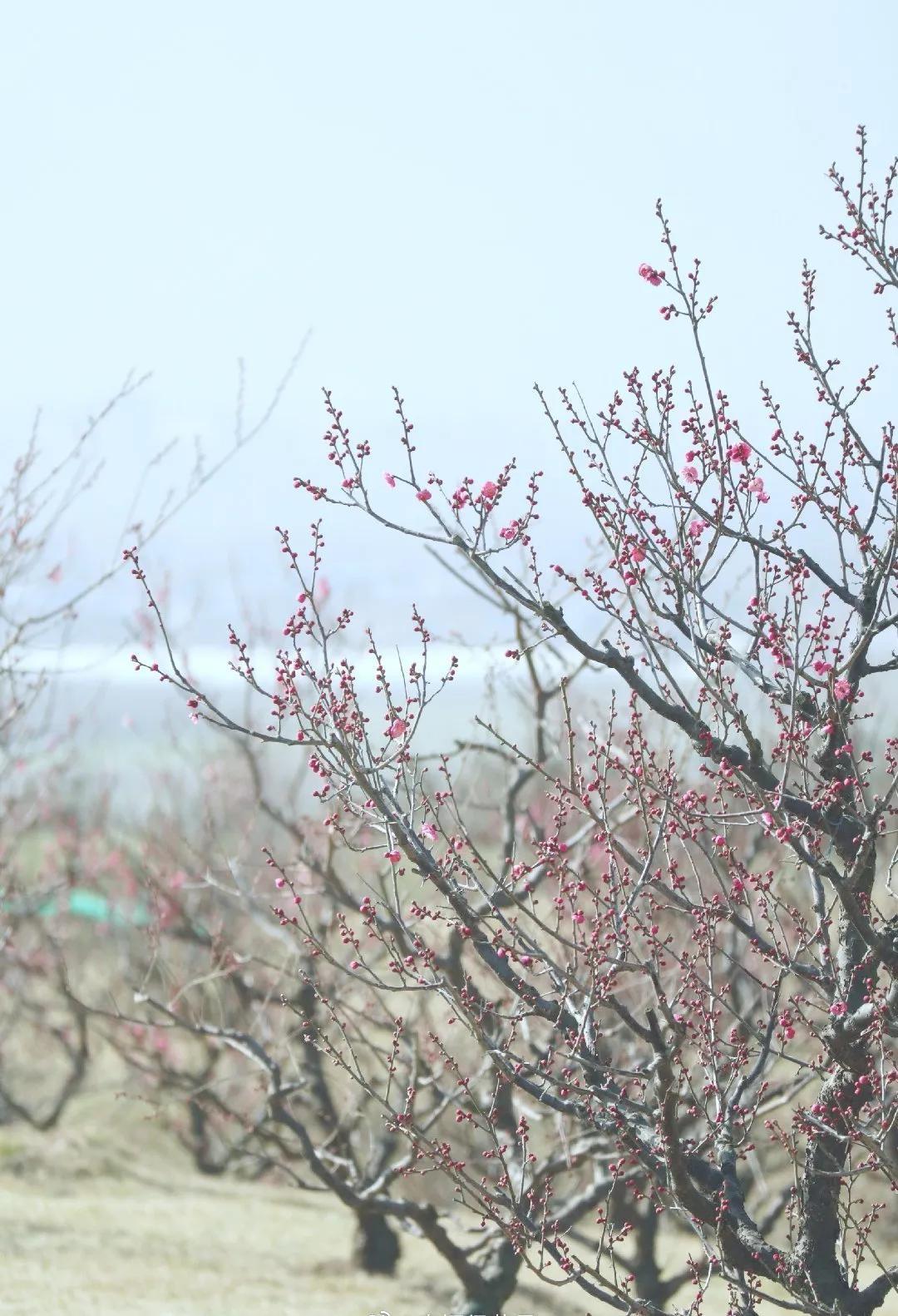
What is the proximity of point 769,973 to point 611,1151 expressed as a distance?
311 inches

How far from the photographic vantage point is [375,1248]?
11664mm

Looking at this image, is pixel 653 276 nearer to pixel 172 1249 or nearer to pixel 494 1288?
pixel 494 1288

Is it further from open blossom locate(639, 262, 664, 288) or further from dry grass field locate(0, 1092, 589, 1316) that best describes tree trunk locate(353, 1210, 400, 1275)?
open blossom locate(639, 262, 664, 288)

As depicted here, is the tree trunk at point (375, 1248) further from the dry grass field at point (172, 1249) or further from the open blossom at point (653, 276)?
the open blossom at point (653, 276)

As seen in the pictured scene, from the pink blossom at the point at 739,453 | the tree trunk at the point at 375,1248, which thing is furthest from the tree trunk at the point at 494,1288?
the pink blossom at the point at 739,453

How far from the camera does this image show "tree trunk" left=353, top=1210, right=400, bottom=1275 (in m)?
11.6

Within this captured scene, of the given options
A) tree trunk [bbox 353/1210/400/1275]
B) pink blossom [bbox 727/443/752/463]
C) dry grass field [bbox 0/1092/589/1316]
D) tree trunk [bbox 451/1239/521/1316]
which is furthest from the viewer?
tree trunk [bbox 353/1210/400/1275]

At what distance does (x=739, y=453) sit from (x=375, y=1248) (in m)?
8.49

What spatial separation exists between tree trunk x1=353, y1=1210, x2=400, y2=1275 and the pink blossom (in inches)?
324

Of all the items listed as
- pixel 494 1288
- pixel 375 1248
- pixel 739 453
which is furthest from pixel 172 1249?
pixel 739 453

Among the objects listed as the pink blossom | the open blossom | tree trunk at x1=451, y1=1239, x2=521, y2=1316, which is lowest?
tree trunk at x1=451, y1=1239, x2=521, y2=1316

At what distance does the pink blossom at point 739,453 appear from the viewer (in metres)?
5.40

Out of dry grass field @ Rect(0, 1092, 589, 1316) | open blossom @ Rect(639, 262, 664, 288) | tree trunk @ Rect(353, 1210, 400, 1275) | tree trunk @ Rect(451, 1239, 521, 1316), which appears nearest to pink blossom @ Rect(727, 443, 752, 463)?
open blossom @ Rect(639, 262, 664, 288)

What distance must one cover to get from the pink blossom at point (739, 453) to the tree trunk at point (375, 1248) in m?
8.22
